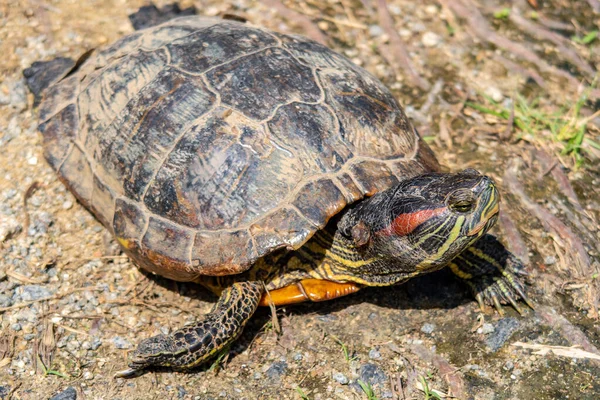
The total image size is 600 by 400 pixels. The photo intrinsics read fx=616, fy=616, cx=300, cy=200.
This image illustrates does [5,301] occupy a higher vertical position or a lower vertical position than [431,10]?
lower

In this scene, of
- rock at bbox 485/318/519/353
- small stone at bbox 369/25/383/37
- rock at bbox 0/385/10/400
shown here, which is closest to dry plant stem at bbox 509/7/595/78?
small stone at bbox 369/25/383/37

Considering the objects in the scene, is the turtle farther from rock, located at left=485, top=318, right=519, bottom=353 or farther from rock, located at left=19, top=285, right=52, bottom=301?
rock, located at left=19, top=285, right=52, bottom=301

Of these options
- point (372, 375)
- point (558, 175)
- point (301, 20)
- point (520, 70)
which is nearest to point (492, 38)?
point (520, 70)

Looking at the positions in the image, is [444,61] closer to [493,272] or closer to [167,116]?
[493,272]

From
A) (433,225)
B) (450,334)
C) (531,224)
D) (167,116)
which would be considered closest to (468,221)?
(433,225)

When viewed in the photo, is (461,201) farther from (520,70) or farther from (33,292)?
(520,70)

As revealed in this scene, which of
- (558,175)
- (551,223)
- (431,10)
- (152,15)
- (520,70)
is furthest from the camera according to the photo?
(431,10)

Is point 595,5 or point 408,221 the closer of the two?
point 408,221

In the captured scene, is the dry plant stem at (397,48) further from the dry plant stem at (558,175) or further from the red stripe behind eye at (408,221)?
the red stripe behind eye at (408,221)
